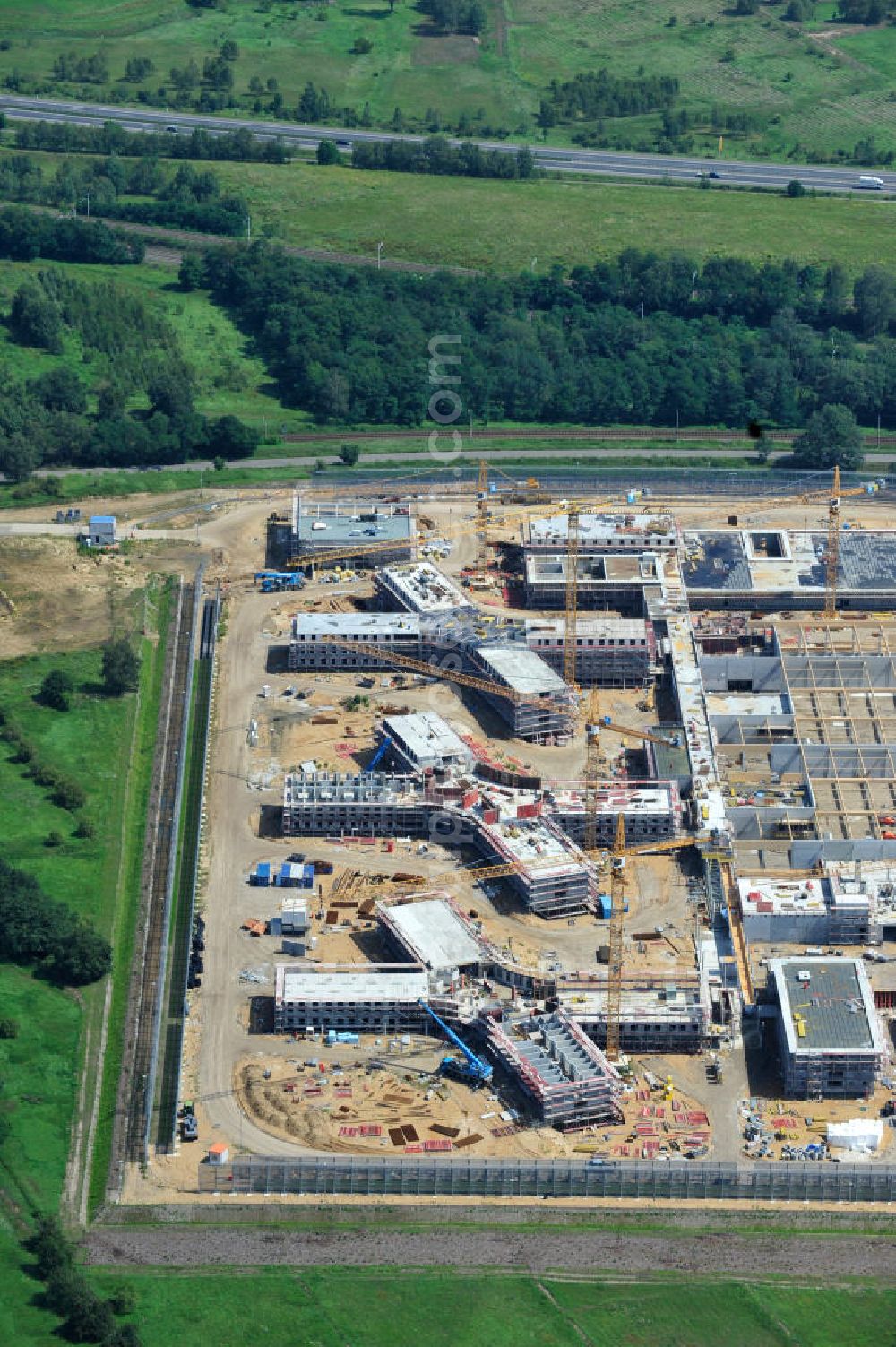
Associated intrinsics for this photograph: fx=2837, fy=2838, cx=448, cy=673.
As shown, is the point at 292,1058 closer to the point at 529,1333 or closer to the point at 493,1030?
the point at 493,1030

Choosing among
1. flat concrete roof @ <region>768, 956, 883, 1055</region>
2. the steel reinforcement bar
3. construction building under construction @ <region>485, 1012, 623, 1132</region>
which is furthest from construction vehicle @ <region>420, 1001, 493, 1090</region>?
flat concrete roof @ <region>768, 956, 883, 1055</region>

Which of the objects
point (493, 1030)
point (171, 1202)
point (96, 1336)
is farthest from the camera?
point (493, 1030)

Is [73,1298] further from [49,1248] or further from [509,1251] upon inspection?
[509,1251]

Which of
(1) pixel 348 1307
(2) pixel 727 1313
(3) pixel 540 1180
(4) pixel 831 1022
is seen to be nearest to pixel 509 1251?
(3) pixel 540 1180

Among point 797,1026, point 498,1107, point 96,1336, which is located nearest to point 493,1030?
point 498,1107

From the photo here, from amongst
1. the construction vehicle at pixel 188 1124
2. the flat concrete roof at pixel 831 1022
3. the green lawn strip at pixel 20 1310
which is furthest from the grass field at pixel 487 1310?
the flat concrete roof at pixel 831 1022

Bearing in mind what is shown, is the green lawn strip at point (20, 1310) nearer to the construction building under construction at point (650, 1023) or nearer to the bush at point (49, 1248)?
the bush at point (49, 1248)
